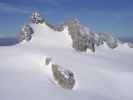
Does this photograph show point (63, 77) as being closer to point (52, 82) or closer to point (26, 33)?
point (52, 82)

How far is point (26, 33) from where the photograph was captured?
5281cm

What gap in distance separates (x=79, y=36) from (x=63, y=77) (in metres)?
22.4

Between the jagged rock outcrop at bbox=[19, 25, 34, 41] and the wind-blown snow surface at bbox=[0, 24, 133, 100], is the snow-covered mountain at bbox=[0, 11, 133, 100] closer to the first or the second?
the wind-blown snow surface at bbox=[0, 24, 133, 100]

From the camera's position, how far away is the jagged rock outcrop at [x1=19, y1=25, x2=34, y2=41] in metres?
52.7

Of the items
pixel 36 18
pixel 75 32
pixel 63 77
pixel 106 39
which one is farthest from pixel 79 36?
pixel 63 77

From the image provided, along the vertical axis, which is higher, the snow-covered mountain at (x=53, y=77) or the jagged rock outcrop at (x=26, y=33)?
the jagged rock outcrop at (x=26, y=33)

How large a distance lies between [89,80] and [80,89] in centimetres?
354

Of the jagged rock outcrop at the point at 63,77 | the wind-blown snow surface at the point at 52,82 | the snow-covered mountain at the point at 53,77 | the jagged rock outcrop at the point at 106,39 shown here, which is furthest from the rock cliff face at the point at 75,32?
the jagged rock outcrop at the point at 63,77

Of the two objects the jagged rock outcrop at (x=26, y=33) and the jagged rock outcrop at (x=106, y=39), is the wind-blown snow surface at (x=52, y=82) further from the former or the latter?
the jagged rock outcrop at (x=106, y=39)

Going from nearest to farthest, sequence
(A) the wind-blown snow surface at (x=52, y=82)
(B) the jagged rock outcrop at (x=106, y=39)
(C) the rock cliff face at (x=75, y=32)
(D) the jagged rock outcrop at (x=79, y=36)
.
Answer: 1. (A) the wind-blown snow surface at (x=52, y=82)
2. (D) the jagged rock outcrop at (x=79, y=36)
3. (C) the rock cliff face at (x=75, y=32)
4. (B) the jagged rock outcrop at (x=106, y=39)

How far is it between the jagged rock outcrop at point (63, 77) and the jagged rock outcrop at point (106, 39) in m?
33.0

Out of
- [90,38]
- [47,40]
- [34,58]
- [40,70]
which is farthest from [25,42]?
[40,70]

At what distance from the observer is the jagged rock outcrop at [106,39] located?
65.1 meters

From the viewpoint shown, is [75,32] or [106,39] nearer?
[75,32]
